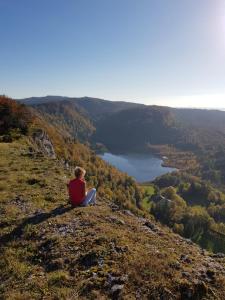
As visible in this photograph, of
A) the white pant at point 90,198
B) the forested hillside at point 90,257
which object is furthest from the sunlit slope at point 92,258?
the white pant at point 90,198

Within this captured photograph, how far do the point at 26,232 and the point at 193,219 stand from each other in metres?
117

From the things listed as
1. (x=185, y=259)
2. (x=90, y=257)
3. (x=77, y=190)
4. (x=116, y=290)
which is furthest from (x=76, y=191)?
(x=116, y=290)

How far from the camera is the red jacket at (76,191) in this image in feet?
47.4

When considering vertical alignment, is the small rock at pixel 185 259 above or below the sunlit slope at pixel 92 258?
below

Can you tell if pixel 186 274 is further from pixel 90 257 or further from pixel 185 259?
pixel 90 257

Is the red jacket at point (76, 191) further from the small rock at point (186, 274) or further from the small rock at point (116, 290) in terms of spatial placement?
the small rock at point (186, 274)

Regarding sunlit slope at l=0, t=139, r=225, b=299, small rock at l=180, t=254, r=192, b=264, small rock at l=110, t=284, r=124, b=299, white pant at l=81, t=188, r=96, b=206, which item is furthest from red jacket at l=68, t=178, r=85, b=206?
small rock at l=110, t=284, r=124, b=299

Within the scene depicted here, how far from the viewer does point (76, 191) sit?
47.5ft

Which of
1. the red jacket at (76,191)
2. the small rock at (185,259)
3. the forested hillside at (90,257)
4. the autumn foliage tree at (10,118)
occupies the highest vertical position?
the autumn foliage tree at (10,118)

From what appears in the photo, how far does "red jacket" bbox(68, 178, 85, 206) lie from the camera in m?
14.5

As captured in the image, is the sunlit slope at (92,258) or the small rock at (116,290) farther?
the sunlit slope at (92,258)

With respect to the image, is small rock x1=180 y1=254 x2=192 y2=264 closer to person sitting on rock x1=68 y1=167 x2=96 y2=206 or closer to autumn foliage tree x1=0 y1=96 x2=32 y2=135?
person sitting on rock x1=68 y1=167 x2=96 y2=206

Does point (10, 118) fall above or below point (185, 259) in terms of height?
above

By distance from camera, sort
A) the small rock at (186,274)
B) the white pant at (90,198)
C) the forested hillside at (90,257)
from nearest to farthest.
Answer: the forested hillside at (90,257), the small rock at (186,274), the white pant at (90,198)
